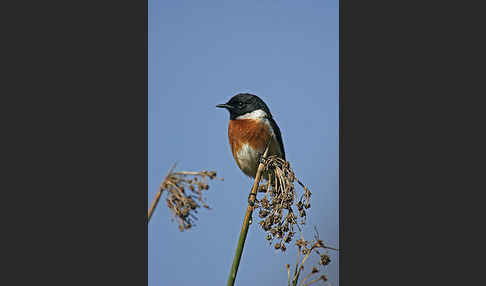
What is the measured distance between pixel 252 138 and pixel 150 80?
29.1 inches

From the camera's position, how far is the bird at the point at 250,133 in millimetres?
3110

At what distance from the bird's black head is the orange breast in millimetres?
94

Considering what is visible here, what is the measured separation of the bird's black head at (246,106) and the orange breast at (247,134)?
0.31 ft

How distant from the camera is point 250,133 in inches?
132

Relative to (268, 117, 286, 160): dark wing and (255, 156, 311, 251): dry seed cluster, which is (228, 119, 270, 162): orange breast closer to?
(268, 117, 286, 160): dark wing

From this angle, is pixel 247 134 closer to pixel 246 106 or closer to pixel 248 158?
pixel 248 158

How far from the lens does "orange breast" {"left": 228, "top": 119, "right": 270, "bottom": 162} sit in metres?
3.32

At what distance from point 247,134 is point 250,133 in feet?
0.06

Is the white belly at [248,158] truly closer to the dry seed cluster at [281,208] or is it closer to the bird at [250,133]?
the bird at [250,133]

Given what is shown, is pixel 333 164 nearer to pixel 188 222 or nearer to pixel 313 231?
pixel 313 231

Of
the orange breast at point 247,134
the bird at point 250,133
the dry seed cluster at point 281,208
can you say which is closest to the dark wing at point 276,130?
the bird at point 250,133

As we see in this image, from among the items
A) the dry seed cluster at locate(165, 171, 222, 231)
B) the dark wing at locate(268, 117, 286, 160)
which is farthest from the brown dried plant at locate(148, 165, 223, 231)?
the dark wing at locate(268, 117, 286, 160)

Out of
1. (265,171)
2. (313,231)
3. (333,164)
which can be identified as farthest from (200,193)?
(333,164)

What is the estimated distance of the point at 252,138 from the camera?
3.37 m
